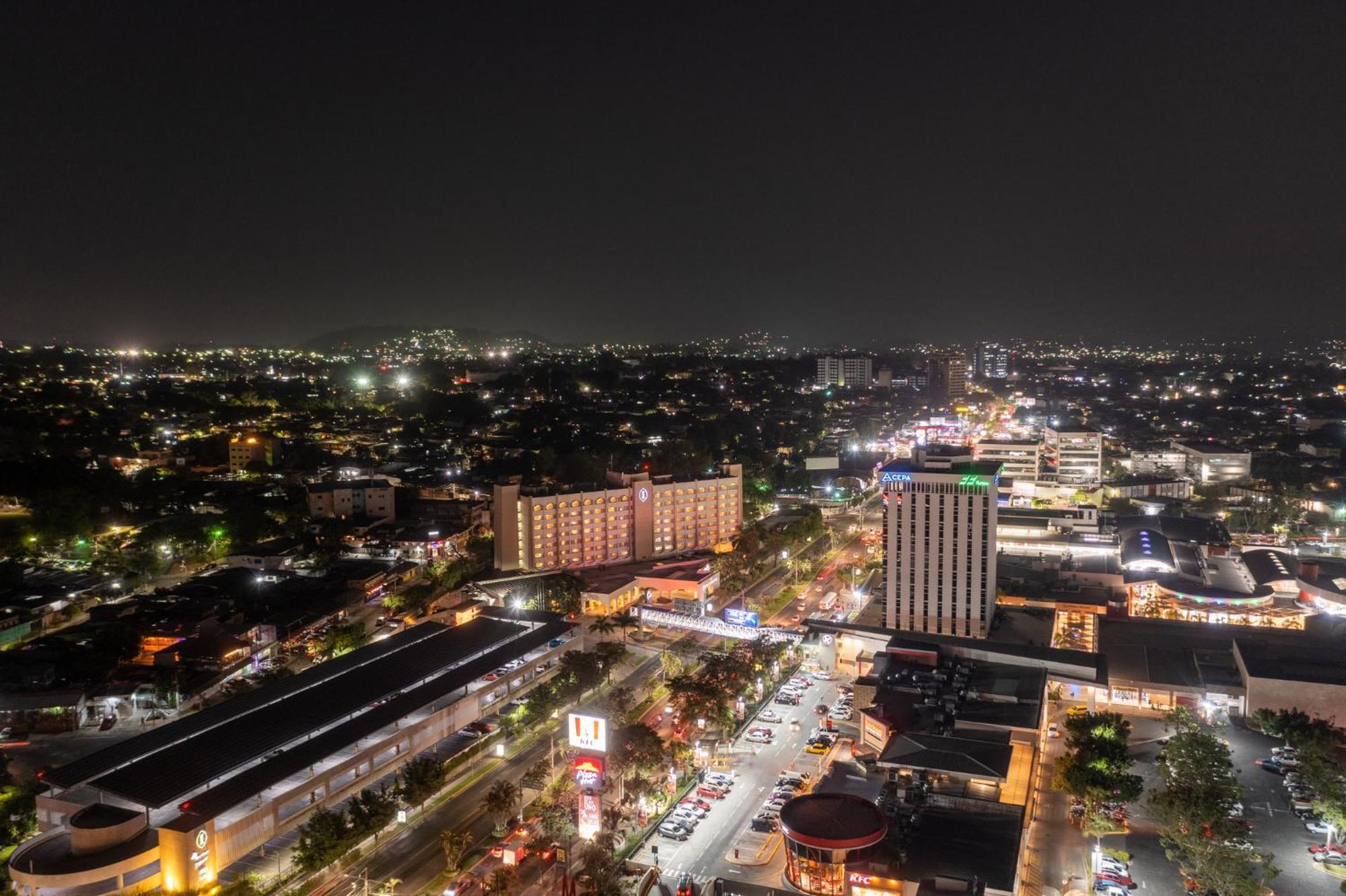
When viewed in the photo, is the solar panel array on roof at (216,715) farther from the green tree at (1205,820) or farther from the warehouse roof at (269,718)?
the green tree at (1205,820)

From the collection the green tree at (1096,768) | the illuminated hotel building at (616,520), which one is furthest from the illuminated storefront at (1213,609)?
the illuminated hotel building at (616,520)

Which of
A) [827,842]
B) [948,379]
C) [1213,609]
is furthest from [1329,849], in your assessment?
[948,379]

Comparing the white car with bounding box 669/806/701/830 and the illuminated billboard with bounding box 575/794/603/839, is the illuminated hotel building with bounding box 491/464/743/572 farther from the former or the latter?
the illuminated billboard with bounding box 575/794/603/839

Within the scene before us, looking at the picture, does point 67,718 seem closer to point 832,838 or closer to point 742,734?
point 742,734

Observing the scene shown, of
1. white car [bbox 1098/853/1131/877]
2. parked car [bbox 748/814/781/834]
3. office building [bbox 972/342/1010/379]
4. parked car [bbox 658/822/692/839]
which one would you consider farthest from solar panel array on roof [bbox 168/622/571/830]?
office building [bbox 972/342/1010/379]

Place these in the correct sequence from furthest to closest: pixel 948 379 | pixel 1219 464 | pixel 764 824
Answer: pixel 948 379 → pixel 1219 464 → pixel 764 824

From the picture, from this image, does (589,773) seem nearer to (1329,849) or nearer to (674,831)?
(674,831)
